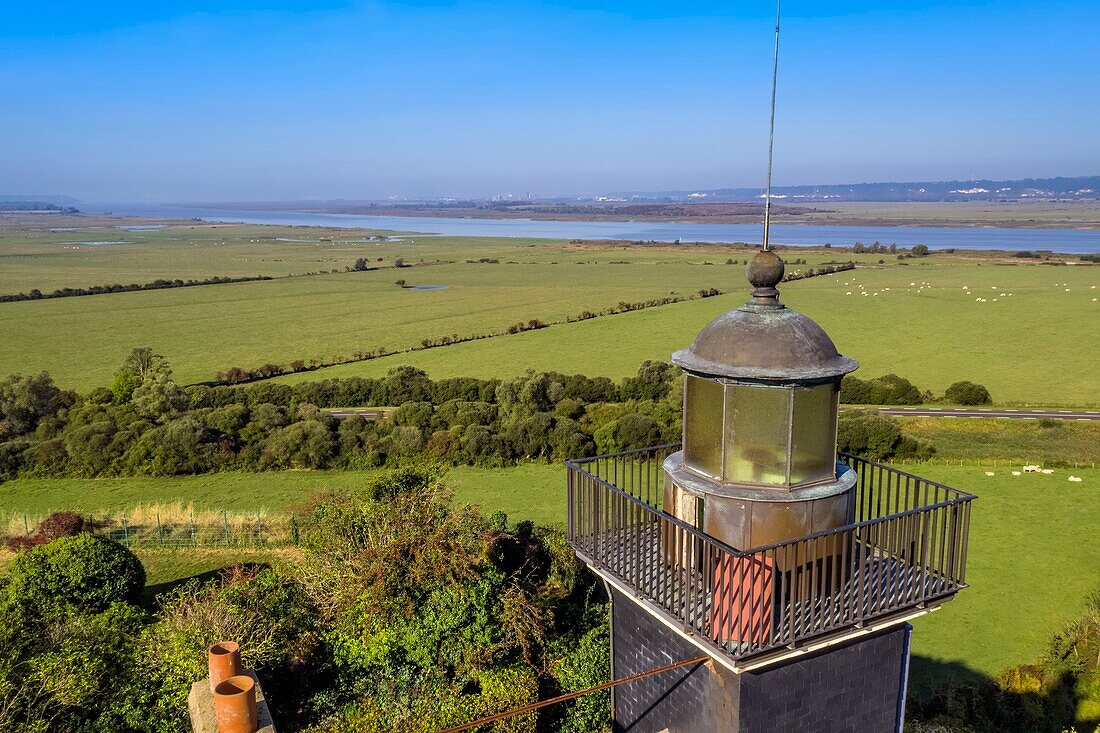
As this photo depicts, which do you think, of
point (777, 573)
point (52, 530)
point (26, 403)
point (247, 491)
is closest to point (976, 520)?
point (777, 573)

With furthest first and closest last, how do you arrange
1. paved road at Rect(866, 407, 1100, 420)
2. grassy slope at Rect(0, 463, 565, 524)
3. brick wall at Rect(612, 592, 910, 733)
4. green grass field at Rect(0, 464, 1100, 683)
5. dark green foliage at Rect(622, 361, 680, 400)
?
1. dark green foliage at Rect(622, 361, 680, 400)
2. paved road at Rect(866, 407, 1100, 420)
3. grassy slope at Rect(0, 463, 565, 524)
4. green grass field at Rect(0, 464, 1100, 683)
5. brick wall at Rect(612, 592, 910, 733)

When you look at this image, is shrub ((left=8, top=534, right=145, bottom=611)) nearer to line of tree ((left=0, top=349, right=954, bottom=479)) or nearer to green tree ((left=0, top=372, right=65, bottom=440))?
line of tree ((left=0, top=349, right=954, bottom=479))

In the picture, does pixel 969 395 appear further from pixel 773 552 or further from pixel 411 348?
pixel 773 552

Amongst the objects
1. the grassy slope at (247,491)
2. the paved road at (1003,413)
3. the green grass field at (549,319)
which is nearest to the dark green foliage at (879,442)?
the paved road at (1003,413)

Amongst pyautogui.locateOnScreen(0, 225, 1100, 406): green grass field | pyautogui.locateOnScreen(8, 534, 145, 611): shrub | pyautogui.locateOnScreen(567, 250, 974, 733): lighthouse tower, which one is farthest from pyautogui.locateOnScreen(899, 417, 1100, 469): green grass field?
pyautogui.locateOnScreen(8, 534, 145, 611): shrub

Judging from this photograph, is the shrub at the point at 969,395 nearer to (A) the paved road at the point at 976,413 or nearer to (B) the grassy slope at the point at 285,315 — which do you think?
(A) the paved road at the point at 976,413

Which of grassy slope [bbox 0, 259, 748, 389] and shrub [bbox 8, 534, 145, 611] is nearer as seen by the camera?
shrub [bbox 8, 534, 145, 611]

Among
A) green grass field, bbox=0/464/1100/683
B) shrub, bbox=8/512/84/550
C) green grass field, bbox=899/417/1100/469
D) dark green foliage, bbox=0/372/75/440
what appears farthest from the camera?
dark green foliage, bbox=0/372/75/440

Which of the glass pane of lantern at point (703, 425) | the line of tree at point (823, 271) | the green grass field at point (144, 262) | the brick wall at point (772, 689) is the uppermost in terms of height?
the glass pane of lantern at point (703, 425)
